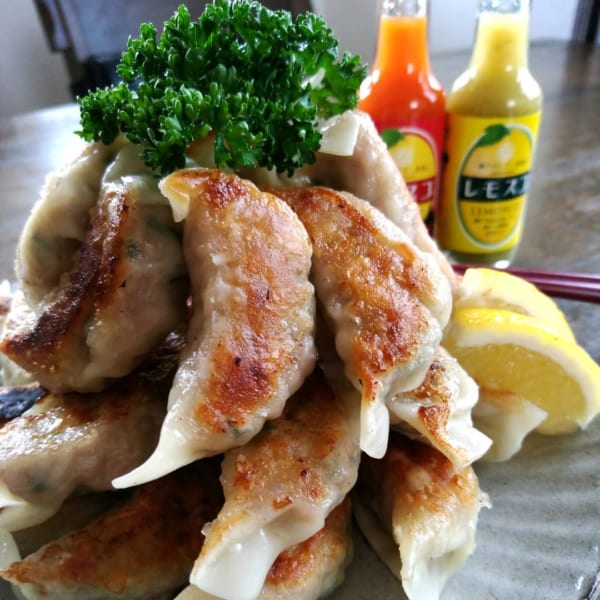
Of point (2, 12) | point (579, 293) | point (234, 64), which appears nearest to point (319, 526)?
point (234, 64)

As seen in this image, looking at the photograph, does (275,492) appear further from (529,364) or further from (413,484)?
(529,364)

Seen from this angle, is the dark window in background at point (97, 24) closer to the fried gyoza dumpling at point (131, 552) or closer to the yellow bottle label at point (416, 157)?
the yellow bottle label at point (416, 157)

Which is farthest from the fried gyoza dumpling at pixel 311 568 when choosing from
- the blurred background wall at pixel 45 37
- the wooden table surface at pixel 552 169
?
the blurred background wall at pixel 45 37

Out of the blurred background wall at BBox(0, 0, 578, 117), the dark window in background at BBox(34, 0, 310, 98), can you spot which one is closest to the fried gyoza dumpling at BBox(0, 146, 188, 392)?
the dark window in background at BBox(34, 0, 310, 98)

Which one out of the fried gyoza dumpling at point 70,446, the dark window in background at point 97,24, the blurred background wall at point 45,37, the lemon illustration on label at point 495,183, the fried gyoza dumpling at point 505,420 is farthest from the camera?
the blurred background wall at point 45,37

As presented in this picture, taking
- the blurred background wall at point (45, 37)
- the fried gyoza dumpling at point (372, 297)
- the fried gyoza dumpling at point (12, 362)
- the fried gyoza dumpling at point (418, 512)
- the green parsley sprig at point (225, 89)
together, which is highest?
the green parsley sprig at point (225, 89)

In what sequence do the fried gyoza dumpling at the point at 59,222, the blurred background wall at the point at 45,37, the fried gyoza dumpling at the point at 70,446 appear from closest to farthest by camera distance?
the fried gyoza dumpling at the point at 70,446
the fried gyoza dumpling at the point at 59,222
the blurred background wall at the point at 45,37
